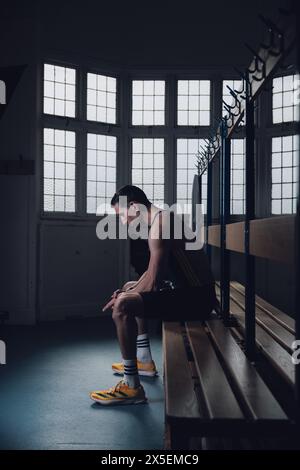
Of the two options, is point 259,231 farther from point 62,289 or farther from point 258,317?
point 62,289

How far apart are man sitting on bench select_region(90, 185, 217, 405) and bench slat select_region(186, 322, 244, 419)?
0.30 metres

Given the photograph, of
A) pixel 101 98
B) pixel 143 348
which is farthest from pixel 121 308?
pixel 101 98

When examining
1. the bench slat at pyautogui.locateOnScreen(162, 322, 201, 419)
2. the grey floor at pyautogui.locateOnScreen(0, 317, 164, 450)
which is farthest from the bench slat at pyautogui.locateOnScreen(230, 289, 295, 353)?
the grey floor at pyautogui.locateOnScreen(0, 317, 164, 450)

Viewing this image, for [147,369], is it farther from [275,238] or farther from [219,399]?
[275,238]

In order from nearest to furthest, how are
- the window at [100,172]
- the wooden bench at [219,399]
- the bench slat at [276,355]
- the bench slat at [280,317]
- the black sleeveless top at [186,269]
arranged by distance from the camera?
1. the wooden bench at [219,399]
2. the bench slat at [276,355]
3. the bench slat at [280,317]
4. the black sleeveless top at [186,269]
5. the window at [100,172]

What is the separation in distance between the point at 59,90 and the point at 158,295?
3858 mm

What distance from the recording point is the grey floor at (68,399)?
7.67ft

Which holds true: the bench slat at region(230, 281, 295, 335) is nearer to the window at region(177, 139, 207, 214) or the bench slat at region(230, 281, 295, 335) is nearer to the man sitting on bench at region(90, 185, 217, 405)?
the man sitting on bench at region(90, 185, 217, 405)

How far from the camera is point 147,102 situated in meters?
6.23

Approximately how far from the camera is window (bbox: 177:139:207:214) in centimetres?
620

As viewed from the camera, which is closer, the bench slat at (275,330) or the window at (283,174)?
the bench slat at (275,330)

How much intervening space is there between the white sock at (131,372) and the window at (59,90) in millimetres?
3817

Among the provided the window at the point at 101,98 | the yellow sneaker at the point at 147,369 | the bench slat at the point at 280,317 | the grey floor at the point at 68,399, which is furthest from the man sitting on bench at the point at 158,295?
the window at the point at 101,98

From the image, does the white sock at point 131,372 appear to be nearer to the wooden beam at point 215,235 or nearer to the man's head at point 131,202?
the man's head at point 131,202
